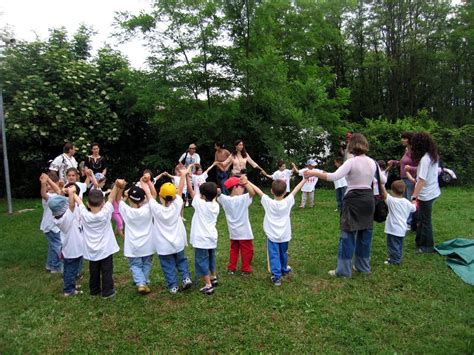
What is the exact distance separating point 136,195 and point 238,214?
1.39 meters

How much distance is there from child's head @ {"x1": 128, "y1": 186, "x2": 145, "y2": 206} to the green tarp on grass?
4.42 m

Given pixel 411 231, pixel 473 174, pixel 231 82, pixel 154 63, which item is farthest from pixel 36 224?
pixel 473 174

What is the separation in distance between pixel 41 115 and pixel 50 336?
978 centimetres

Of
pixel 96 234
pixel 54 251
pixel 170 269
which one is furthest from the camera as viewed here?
pixel 54 251

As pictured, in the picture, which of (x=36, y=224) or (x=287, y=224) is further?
(x=36, y=224)

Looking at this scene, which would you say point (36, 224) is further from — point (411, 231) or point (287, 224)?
point (411, 231)

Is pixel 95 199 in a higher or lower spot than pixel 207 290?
higher

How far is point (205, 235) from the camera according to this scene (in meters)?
4.72

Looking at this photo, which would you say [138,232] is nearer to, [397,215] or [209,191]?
[209,191]

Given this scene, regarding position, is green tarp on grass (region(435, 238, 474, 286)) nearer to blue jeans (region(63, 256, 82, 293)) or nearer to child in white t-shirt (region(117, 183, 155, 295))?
child in white t-shirt (region(117, 183, 155, 295))

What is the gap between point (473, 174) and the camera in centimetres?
1438

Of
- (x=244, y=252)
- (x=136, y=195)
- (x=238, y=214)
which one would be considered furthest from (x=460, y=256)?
(x=136, y=195)

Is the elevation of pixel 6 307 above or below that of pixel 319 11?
below

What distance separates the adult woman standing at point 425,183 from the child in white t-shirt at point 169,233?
12.2ft
